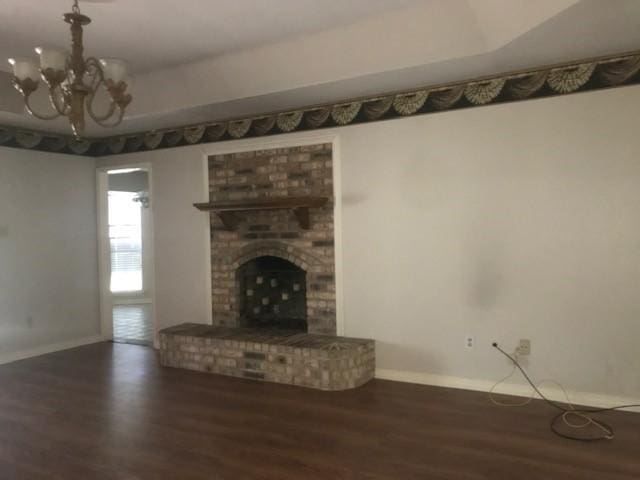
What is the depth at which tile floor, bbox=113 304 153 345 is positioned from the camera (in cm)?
626

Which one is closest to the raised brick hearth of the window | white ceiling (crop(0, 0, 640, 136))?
white ceiling (crop(0, 0, 640, 136))

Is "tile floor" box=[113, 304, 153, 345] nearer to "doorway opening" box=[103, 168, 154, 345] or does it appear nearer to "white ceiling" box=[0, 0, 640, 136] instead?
"doorway opening" box=[103, 168, 154, 345]

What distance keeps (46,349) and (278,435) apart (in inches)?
142

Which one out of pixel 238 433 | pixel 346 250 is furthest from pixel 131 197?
pixel 238 433

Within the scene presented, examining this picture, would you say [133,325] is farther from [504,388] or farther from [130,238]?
[504,388]

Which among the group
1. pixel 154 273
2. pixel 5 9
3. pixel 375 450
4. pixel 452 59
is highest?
pixel 5 9

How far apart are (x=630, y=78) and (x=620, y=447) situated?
2313mm

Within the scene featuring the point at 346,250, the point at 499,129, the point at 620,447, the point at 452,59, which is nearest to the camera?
the point at 620,447

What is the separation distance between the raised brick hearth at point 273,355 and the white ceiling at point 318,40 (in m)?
2.03

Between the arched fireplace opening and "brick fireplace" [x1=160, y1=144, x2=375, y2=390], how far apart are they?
0.03ft

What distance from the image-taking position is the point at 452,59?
3.45m

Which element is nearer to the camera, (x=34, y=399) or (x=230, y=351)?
(x=34, y=399)

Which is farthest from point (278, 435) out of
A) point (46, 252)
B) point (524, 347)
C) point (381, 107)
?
point (46, 252)

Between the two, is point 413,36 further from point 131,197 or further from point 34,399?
point 131,197
